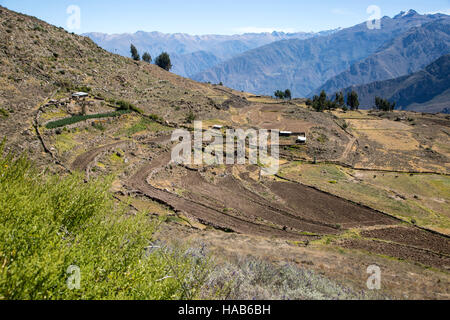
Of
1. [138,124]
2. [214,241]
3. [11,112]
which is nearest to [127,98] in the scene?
[138,124]

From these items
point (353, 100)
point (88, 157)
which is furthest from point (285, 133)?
point (353, 100)

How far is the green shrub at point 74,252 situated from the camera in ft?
26.7

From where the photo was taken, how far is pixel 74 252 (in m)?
9.38

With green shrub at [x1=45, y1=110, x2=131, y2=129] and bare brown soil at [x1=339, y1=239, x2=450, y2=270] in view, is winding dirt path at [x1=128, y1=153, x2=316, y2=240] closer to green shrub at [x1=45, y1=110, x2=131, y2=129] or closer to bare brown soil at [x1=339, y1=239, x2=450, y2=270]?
bare brown soil at [x1=339, y1=239, x2=450, y2=270]

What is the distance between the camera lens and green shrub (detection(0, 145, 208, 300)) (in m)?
8.15

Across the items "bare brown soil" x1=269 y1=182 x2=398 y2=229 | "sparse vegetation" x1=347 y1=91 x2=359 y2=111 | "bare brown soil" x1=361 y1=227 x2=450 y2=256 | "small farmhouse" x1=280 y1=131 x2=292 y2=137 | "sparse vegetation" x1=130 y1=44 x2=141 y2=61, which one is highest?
"sparse vegetation" x1=130 y1=44 x2=141 y2=61

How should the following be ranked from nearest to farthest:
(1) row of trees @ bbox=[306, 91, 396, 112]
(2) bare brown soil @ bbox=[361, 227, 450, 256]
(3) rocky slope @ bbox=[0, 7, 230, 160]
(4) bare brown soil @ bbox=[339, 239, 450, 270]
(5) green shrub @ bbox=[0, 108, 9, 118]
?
(4) bare brown soil @ bbox=[339, 239, 450, 270] < (2) bare brown soil @ bbox=[361, 227, 450, 256] < (5) green shrub @ bbox=[0, 108, 9, 118] < (3) rocky slope @ bbox=[0, 7, 230, 160] < (1) row of trees @ bbox=[306, 91, 396, 112]

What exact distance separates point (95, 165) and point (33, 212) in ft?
94.4

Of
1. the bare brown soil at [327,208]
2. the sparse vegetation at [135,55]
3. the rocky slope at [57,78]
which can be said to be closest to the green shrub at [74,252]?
the bare brown soil at [327,208]

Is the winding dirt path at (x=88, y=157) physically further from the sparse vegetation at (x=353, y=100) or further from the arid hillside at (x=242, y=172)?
the sparse vegetation at (x=353, y=100)

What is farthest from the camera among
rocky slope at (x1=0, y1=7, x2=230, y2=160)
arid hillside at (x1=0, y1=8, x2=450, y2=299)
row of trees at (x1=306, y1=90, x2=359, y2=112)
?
row of trees at (x1=306, y1=90, x2=359, y2=112)

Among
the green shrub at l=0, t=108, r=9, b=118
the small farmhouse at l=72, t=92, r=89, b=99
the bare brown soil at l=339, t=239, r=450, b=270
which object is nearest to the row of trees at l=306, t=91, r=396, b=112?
the small farmhouse at l=72, t=92, r=89, b=99
